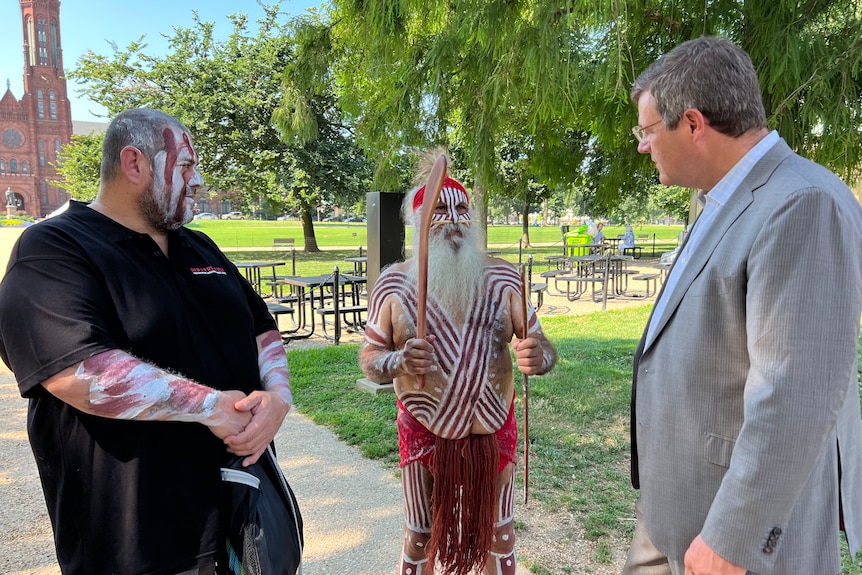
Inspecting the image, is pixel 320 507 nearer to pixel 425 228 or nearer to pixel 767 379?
pixel 425 228

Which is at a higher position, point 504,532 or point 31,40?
point 31,40

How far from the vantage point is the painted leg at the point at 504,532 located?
2176 mm

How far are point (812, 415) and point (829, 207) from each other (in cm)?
42

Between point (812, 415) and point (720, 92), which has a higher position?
point (720, 92)

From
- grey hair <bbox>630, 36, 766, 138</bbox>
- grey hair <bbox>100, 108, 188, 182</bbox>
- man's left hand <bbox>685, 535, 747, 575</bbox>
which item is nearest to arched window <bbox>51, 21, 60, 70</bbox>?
grey hair <bbox>100, 108, 188, 182</bbox>

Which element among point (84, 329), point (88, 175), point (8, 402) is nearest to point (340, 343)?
point (8, 402)

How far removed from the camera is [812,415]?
1.13 m

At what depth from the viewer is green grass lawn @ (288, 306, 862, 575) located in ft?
11.1

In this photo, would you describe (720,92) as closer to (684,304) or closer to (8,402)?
→ (684,304)

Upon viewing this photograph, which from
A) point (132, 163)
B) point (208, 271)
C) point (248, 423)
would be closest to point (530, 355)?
point (248, 423)

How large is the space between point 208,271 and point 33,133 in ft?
301

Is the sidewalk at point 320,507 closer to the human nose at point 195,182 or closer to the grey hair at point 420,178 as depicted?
the grey hair at point 420,178

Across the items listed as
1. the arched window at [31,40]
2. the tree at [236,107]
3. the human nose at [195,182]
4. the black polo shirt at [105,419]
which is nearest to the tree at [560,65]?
the human nose at [195,182]

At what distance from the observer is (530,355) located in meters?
2.09
